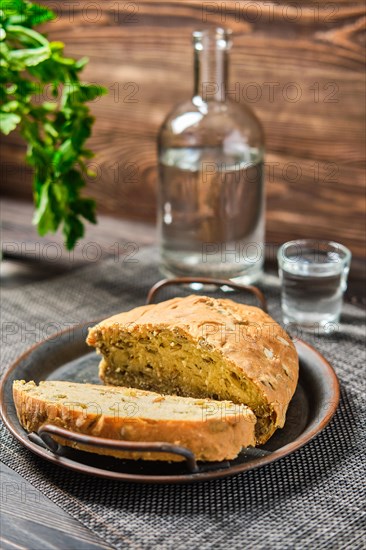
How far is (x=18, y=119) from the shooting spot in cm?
189

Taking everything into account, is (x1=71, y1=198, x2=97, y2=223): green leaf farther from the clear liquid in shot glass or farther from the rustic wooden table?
the clear liquid in shot glass

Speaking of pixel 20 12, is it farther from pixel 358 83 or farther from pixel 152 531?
pixel 152 531

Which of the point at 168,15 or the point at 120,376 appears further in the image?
the point at 168,15

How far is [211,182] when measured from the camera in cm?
203

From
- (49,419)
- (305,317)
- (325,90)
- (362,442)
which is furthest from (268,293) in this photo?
(49,419)

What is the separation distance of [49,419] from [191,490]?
248 millimetres

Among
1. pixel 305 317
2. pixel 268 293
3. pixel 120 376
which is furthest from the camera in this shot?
pixel 268 293

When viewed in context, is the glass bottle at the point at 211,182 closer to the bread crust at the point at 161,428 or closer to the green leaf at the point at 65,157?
the green leaf at the point at 65,157

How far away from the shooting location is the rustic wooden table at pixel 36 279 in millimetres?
1157

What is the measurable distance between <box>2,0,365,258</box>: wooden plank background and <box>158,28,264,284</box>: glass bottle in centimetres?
24

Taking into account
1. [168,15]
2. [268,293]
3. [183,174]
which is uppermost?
[168,15]

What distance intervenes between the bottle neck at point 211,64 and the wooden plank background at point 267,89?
29 centimetres

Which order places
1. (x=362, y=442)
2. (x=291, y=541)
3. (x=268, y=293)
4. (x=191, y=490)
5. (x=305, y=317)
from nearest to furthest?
(x=291, y=541) → (x=191, y=490) → (x=362, y=442) → (x=305, y=317) → (x=268, y=293)

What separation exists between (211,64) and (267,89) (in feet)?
1.12
